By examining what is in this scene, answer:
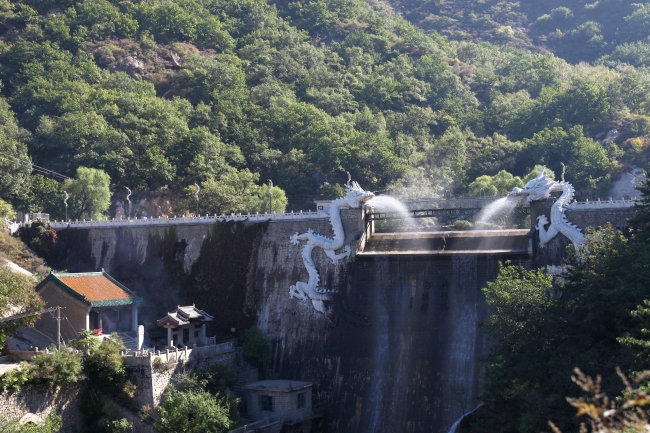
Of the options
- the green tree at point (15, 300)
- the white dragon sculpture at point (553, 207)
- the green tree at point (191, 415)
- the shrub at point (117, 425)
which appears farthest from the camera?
the green tree at point (15, 300)

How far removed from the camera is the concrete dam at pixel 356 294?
4128cm

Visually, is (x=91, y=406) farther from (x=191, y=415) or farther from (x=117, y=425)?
(x=191, y=415)

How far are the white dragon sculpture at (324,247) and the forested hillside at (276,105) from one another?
19.6 meters

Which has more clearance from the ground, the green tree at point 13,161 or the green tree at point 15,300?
the green tree at point 13,161

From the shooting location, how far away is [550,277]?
37.1 m

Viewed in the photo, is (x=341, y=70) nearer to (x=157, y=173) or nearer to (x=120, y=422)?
(x=157, y=173)

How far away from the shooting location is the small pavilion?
1745 inches

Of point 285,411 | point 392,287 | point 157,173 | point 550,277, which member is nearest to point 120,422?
point 285,411

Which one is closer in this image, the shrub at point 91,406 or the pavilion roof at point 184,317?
the shrub at point 91,406

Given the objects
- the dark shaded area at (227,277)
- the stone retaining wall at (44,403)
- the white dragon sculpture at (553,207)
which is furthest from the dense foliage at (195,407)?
the white dragon sculpture at (553,207)

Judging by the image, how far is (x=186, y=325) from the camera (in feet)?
150

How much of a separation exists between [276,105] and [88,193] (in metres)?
25.3

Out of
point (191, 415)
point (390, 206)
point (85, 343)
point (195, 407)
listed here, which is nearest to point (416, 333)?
point (390, 206)

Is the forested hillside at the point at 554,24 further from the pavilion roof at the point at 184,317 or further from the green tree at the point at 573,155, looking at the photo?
the pavilion roof at the point at 184,317
